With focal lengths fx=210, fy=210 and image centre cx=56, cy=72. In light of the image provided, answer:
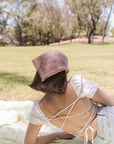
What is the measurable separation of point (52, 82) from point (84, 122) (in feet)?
1.66

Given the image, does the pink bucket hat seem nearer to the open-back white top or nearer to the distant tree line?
the open-back white top

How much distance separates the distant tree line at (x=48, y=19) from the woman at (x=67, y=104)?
2372 centimetres

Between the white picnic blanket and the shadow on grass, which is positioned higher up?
the white picnic blanket

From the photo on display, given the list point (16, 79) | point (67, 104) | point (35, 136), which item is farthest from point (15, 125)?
point (16, 79)

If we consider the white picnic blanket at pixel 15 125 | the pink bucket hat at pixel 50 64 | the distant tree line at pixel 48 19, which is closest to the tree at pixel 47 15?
the distant tree line at pixel 48 19

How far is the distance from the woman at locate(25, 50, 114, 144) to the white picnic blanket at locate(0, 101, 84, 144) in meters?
0.56

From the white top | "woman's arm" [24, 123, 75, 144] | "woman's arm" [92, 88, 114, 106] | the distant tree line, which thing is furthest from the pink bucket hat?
the distant tree line

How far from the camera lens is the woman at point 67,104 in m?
1.44

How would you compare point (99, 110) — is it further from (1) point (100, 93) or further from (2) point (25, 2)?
(2) point (25, 2)

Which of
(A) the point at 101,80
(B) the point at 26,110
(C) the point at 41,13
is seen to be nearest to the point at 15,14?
(C) the point at 41,13

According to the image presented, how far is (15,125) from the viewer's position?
105 inches

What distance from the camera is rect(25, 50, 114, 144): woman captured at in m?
1.44

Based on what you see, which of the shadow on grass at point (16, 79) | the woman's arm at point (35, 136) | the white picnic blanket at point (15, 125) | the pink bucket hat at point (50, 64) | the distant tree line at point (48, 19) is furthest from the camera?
the distant tree line at point (48, 19)

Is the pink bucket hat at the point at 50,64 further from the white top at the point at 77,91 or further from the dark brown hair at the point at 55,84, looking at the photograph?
the white top at the point at 77,91
